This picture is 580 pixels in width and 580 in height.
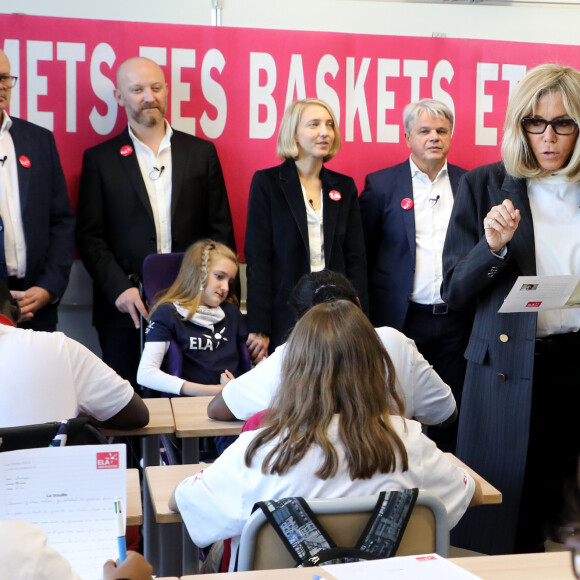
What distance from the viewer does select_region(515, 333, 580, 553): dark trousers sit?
8.91 feet

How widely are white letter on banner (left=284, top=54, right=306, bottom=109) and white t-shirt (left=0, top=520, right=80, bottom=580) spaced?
4214mm

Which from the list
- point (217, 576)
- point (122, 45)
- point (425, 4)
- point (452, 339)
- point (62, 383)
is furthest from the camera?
point (425, 4)

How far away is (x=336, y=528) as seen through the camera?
5.35 ft

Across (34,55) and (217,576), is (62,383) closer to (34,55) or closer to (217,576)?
(217,576)

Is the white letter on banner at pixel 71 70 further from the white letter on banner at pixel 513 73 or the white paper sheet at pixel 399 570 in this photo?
the white paper sheet at pixel 399 570

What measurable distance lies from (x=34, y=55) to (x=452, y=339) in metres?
2.72

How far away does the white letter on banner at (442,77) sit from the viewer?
513 cm

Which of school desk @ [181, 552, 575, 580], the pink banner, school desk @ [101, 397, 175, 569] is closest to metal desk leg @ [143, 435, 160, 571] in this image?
school desk @ [101, 397, 175, 569]

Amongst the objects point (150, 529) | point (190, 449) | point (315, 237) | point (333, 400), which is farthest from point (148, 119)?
point (333, 400)

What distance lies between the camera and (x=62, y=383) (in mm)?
2367

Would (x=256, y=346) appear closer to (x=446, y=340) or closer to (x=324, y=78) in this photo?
(x=446, y=340)

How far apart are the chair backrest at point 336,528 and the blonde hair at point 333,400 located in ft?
0.42

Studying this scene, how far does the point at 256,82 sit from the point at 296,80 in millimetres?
234

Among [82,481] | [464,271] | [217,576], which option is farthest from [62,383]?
[464,271]
